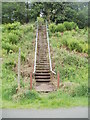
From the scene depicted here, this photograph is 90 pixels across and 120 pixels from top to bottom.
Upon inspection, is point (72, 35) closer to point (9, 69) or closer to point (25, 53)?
point (25, 53)

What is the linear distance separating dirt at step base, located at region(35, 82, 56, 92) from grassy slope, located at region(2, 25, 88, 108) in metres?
0.47

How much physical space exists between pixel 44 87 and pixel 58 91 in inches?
43.8

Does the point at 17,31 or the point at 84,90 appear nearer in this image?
the point at 84,90

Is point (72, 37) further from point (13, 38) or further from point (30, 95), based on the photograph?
point (30, 95)

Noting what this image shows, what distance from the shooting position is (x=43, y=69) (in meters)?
9.16

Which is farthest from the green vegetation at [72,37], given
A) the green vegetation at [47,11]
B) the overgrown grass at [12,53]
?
the green vegetation at [47,11]

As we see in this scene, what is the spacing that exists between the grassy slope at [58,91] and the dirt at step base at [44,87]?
1.56ft

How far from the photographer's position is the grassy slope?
578 cm

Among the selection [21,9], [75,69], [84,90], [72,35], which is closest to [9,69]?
[75,69]

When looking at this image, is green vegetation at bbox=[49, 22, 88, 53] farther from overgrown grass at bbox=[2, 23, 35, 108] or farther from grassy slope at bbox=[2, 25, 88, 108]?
overgrown grass at bbox=[2, 23, 35, 108]

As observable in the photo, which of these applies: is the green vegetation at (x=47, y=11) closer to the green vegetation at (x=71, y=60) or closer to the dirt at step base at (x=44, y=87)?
the green vegetation at (x=71, y=60)

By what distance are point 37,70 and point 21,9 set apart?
7396 millimetres

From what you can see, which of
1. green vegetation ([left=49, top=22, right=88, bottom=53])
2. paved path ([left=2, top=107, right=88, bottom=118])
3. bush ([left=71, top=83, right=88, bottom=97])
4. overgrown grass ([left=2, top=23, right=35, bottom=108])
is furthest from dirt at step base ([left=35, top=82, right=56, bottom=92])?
green vegetation ([left=49, top=22, right=88, bottom=53])

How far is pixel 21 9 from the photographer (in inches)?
604
